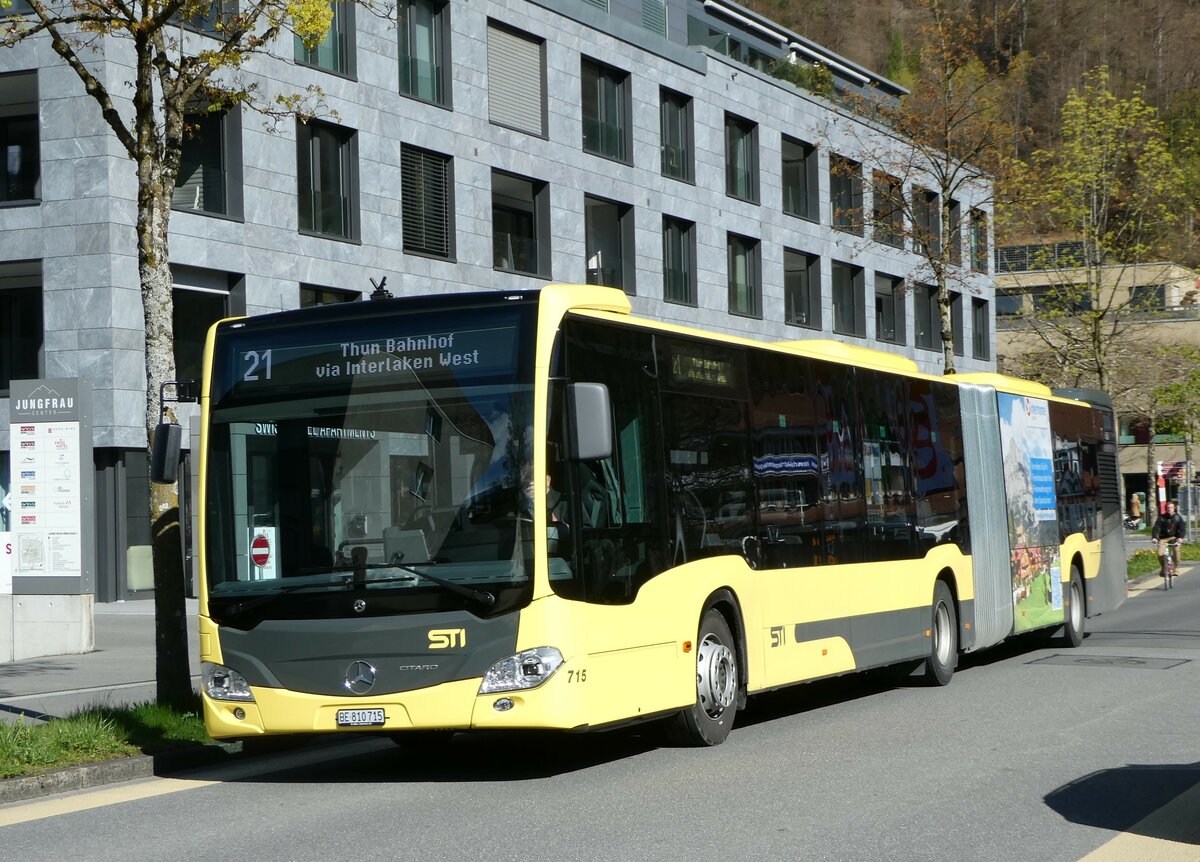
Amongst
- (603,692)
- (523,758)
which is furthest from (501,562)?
(523,758)

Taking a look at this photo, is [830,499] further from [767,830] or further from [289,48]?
[289,48]

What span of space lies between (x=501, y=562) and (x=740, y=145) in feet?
122

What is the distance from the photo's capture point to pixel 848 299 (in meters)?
50.2

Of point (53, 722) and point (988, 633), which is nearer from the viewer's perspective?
point (53, 722)

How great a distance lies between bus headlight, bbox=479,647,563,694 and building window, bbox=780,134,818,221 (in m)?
38.9

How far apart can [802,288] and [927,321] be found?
31.7 feet

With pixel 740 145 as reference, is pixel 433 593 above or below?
below

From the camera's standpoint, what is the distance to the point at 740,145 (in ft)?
148

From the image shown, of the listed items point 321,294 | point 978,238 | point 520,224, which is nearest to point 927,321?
point 978,238

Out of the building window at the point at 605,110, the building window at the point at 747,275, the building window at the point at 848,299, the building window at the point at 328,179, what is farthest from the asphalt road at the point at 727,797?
the building window at the point at 848,299

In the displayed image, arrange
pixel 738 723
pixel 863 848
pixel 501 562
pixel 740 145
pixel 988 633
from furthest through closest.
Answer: pixel 740 145 → pixel 988 633 → pixel 738 723 → pixel 501 562 → pixel 863 848

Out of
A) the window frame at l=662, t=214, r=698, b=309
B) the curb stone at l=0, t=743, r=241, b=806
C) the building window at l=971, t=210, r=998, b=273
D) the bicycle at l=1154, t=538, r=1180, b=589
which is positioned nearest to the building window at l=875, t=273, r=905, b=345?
the window frame at l=662, t=214, r=698, b=309

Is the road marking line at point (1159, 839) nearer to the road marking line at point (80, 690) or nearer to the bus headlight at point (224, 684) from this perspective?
the bus headlight at point (224, 684)

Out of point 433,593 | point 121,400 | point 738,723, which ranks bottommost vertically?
point 738,723
